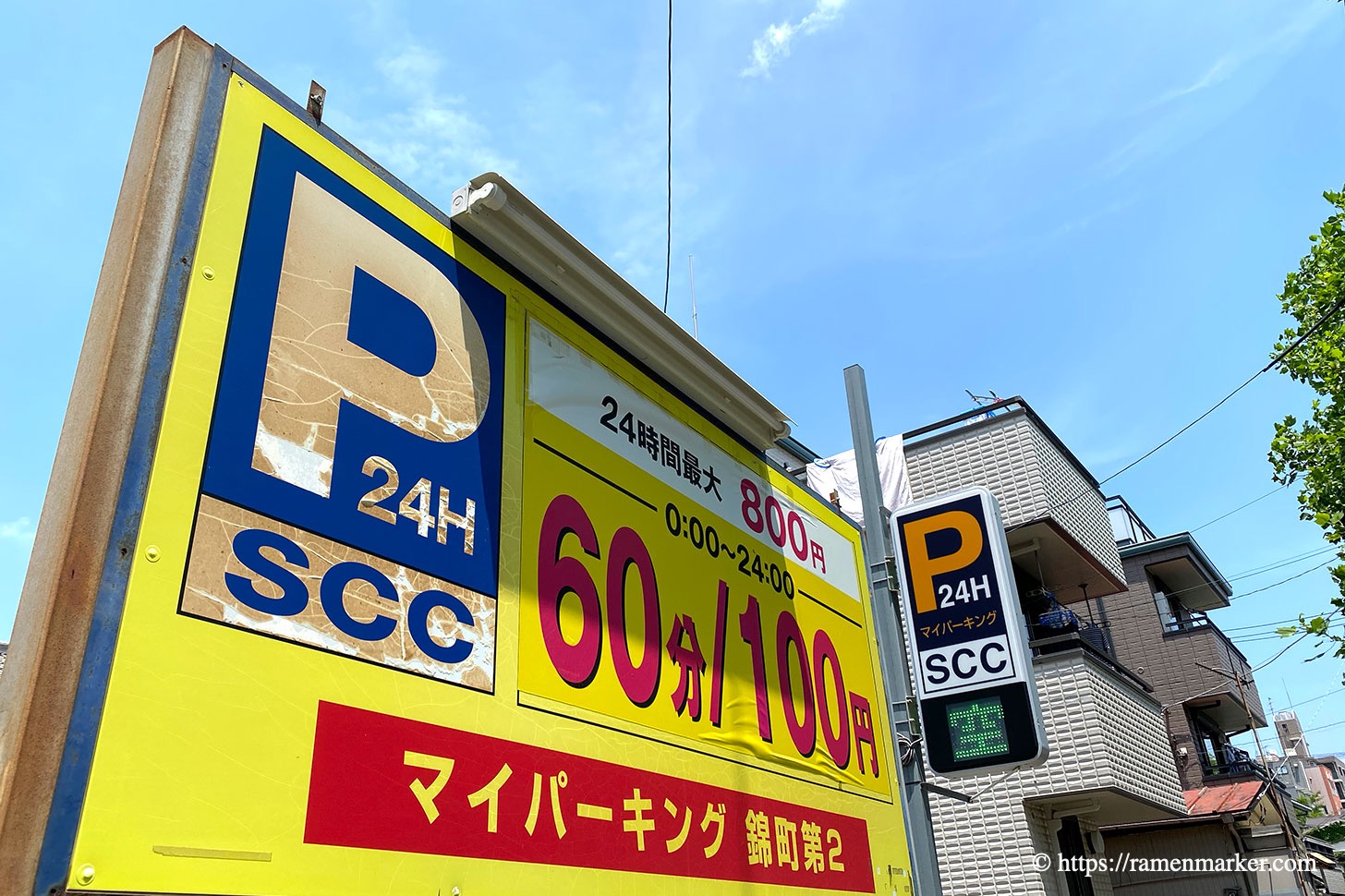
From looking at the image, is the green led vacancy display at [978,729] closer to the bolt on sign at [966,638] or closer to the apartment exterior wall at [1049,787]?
the bolt on sign at [966,638]

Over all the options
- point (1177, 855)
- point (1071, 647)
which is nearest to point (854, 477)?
point (1071, 647)

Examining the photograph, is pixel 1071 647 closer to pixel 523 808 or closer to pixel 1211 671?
pixel 1211 671

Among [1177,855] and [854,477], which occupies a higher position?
[854,477]

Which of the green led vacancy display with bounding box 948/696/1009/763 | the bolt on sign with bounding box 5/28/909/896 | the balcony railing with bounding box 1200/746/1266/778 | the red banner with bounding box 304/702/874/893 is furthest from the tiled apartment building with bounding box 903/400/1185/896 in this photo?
the bolt on sign with bounding box 5/28/909/896

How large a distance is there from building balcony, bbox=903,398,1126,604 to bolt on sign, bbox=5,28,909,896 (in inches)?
449

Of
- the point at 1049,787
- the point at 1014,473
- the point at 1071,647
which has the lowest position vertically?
the point at 1049,787

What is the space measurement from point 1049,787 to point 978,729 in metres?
8.58

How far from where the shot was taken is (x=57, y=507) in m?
2.80

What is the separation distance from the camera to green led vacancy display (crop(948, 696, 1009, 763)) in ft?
22.5

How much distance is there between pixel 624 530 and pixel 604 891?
76.1 inches

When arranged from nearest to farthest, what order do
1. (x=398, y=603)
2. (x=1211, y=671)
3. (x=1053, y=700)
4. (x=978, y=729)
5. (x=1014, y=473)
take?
(x=398, y=603) → (x=978, y=729) → (x=1053, y=700) → (x=1014, y=473) → (x=1211, y=671)

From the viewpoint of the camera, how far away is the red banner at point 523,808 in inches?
126

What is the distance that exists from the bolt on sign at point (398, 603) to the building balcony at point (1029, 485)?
11394mm

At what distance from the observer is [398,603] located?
364 centimetres
